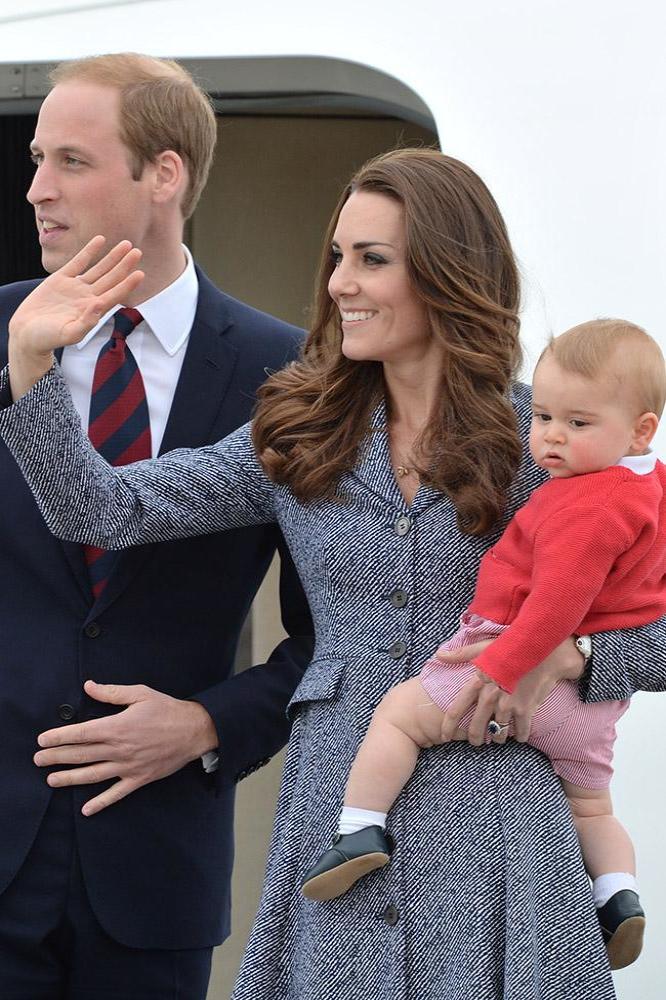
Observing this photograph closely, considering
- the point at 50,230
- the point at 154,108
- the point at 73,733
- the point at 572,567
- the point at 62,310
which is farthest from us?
the point at 154,108

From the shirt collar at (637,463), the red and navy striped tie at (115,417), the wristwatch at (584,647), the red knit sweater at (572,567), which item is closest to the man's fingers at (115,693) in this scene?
the red and navy striped tie at (115,417)

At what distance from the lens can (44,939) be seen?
6.97 feet

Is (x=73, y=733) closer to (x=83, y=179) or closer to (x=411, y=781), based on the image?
(x=411, y=781)

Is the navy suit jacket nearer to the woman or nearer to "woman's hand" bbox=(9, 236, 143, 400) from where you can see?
the woman

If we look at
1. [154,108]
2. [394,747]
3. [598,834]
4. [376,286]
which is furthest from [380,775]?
[154,108]

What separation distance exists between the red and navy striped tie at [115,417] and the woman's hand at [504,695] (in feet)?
1.92

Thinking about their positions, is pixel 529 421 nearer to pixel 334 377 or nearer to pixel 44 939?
pixel 334 377

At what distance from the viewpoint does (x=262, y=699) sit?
227cm

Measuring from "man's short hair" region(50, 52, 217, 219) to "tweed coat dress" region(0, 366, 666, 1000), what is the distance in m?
0.51

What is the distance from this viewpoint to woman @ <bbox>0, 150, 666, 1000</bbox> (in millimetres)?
1813

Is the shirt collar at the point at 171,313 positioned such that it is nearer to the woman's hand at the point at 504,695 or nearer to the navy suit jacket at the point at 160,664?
the navy suit jacket at the point at 160,664

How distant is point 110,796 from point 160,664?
0.64 ft

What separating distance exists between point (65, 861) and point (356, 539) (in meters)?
0.63

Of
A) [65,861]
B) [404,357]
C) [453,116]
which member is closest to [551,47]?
[453,116]
